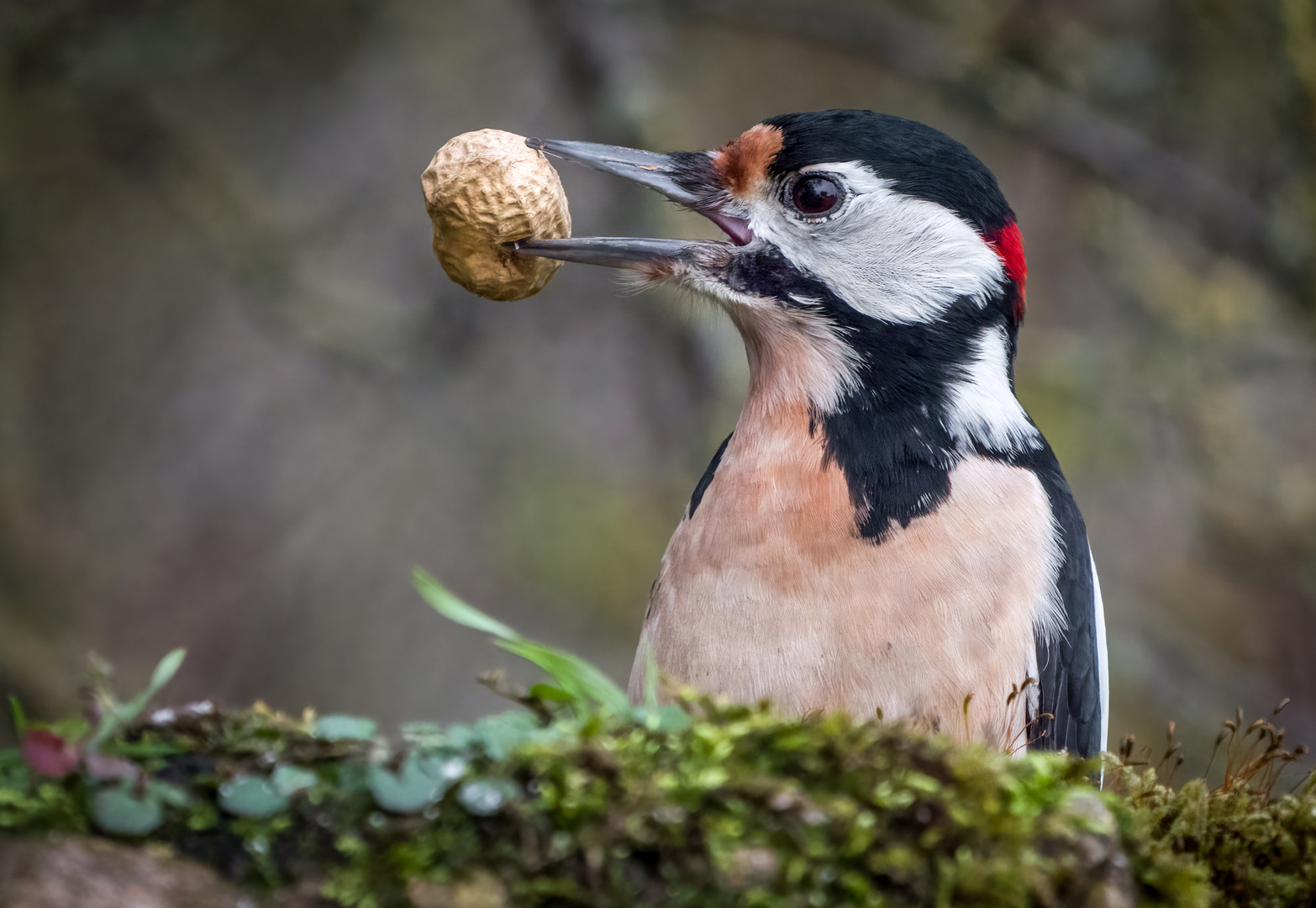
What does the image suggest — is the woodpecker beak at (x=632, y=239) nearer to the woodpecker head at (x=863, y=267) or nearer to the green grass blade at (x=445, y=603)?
the woodpecker head at (x=863, y=267)

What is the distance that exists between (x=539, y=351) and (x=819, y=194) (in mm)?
4038

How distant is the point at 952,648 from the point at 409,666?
4.42 metres

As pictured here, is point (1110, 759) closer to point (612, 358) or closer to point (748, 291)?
point (748, 291)

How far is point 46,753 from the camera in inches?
45.6

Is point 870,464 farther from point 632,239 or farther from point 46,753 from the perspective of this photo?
point 46,753

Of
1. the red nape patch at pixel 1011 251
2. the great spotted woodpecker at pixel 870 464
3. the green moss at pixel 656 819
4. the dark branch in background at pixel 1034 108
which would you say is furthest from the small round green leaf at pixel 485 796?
the dark branch in background at pixel 1034 108

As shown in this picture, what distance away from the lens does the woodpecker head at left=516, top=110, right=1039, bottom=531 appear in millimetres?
2451

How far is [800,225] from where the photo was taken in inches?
100

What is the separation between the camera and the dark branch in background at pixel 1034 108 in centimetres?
572

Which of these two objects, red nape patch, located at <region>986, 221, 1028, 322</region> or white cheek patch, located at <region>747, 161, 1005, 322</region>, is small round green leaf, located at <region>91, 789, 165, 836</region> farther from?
red nape patch, located at <region>986, 221, 1028, 322</region>

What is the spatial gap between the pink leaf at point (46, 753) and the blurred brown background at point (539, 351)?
4.13 metres

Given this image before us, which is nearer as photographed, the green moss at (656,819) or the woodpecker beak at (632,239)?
the green moss at (656,819)

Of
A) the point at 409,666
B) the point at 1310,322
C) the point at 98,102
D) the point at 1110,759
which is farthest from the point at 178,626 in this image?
the point at 1310,322

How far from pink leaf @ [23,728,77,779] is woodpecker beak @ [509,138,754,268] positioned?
57.1 inches
